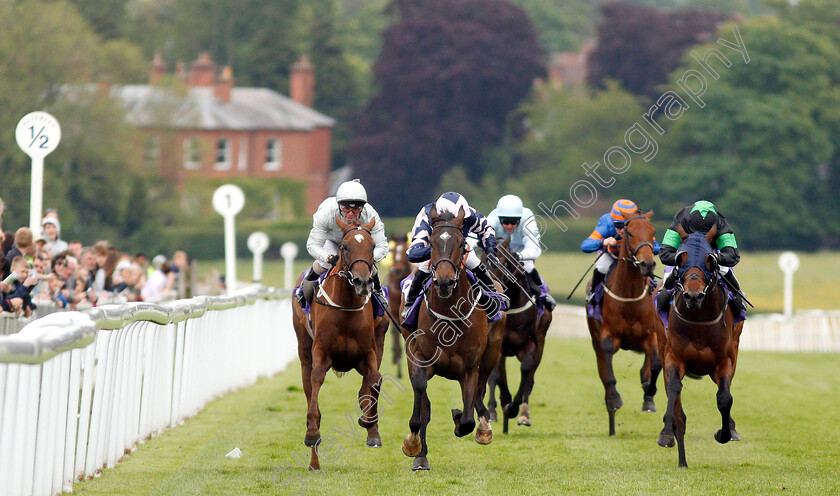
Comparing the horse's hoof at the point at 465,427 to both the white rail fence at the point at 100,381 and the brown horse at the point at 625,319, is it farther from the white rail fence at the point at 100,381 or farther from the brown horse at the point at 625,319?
the brown horse at the point at 625,319

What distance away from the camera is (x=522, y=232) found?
39.9 feet

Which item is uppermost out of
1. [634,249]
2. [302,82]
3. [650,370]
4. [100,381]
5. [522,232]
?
[302,82]

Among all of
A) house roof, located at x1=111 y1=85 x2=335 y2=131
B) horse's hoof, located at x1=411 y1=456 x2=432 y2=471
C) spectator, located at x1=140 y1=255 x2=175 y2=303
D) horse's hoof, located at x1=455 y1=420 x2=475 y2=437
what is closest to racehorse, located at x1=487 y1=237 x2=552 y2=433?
horse's hoof, located at x1=455 y1=420 x2=475 y2=437

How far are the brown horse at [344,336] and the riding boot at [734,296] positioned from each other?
248 centimetres

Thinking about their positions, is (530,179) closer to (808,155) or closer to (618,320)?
(808,155)

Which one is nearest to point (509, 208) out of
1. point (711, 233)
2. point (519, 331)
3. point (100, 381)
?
point (519, 331)

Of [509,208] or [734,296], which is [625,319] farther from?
[734,296]

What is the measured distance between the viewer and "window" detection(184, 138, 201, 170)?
60.8m

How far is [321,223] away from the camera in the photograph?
970 cm

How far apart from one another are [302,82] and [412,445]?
65260mm

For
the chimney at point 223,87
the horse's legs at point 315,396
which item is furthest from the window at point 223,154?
the horse's legs at point 315,396

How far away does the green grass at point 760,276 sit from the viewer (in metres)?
45.5

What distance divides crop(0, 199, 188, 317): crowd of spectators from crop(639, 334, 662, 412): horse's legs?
5.13 m

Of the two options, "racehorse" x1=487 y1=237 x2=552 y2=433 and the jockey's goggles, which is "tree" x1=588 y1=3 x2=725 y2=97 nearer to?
the jockey's goggles
